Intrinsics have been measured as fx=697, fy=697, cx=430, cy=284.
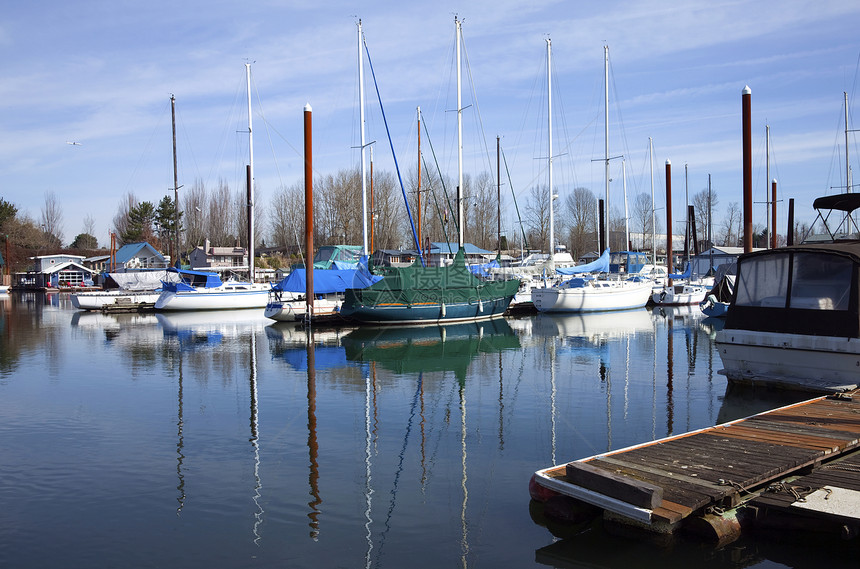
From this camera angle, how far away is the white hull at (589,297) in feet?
132

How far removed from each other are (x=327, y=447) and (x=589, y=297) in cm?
3112

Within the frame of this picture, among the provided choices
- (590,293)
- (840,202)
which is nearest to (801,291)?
(840,202)

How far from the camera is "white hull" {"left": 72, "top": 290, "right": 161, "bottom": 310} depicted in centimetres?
4728

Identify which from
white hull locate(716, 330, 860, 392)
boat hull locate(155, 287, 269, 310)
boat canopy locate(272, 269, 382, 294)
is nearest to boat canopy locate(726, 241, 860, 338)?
white hull locate(716, 330, 860, 392)

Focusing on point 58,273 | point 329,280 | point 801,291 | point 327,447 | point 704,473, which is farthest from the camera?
point 58,273

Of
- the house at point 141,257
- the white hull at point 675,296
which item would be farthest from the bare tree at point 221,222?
the white hull at point 675,296

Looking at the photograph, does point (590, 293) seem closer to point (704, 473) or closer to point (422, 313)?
point (422, 313)

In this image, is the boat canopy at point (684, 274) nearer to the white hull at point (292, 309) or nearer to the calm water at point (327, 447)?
the white hull at point (292, 309)

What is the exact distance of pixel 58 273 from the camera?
274 ft

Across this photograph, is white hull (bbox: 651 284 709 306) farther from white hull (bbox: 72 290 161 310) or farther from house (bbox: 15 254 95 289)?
house (bbox: 15 254 95 289)

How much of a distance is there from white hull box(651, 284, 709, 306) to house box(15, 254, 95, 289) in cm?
6652

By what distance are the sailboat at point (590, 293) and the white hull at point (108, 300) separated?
26882 millimetres

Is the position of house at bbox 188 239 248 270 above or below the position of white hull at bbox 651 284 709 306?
above

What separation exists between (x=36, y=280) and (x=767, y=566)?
9273 cm
